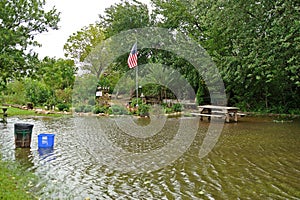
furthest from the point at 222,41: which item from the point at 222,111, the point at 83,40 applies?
the point at 83,40

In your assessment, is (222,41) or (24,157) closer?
(24,157)

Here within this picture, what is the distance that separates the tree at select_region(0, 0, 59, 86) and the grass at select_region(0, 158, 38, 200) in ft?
22.9

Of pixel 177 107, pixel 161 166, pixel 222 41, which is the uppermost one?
pixel 222 41

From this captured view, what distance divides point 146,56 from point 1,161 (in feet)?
60.3

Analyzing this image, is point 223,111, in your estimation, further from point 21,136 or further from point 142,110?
point 21,136

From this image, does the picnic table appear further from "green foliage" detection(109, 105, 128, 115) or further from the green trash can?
the green trash can

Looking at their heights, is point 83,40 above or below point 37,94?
above

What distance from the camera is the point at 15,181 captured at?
17.0ft

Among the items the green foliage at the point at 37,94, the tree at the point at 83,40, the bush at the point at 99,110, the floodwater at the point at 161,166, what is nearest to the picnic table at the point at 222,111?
the floodwater at the point at 161,166

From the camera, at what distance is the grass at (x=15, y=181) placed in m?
4.42

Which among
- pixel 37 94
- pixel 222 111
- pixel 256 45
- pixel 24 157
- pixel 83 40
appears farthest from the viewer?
pixel 83 40

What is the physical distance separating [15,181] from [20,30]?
9.31 metres

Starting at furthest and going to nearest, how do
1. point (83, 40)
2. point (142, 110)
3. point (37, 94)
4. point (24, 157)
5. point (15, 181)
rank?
1. point (83, 40)
2. point (37, 94)
3. point (142, 110)
4. point (24, 157)
5. point (15, 181)

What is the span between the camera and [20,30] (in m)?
12.9
